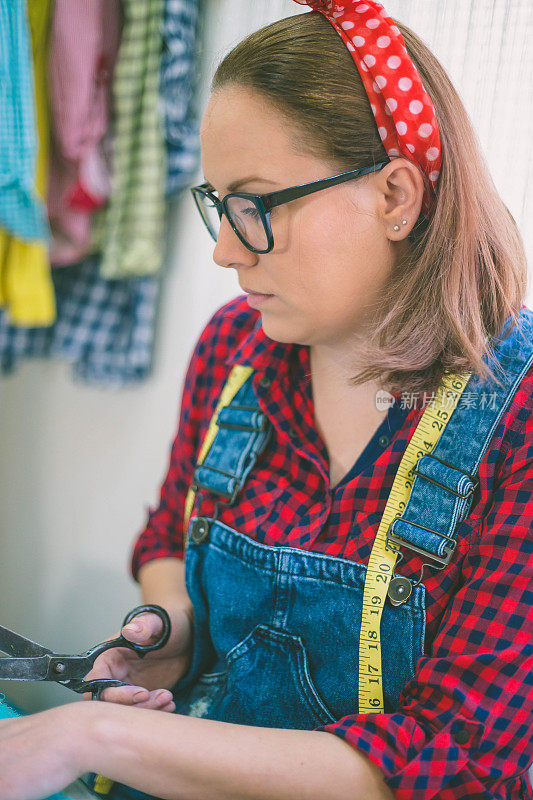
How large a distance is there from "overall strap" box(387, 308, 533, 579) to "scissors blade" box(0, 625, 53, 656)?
1.50ft

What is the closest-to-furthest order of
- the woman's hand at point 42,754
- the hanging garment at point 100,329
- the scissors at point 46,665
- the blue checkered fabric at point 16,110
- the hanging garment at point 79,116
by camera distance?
1. the woman's hand at point 42,754
2. the scissors at point 46,665
3. the blue checkered fabric at point 16,110
4. the hanging garment at point 79,116
5. the hanging garment at point 100,329

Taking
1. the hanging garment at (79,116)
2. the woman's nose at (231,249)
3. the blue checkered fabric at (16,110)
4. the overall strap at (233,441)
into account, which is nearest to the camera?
the woman's nose at (231,249)

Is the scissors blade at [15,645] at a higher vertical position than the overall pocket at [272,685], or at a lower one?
higher

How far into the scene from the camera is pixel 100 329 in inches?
70.6

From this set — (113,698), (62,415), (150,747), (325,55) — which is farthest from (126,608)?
(325,55)

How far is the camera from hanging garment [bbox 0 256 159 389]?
178 centimetres

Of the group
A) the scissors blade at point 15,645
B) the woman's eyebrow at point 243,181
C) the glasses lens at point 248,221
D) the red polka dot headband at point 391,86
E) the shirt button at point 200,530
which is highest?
the red polka dot headband at point 391,86

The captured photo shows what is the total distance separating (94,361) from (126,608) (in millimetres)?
620

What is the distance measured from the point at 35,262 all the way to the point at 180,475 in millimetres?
590

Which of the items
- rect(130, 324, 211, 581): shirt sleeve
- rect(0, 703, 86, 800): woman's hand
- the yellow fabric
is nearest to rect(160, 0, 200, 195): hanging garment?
the yellow fabric

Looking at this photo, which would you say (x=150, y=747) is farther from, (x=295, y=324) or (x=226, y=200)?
(x=226, y=200)

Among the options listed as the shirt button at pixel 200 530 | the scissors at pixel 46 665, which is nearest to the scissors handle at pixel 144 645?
the scissors at pixel 46 665

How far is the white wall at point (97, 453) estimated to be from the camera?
167 cm

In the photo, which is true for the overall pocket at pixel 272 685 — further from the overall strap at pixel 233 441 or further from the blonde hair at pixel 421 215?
the blonde hair at pixel 421 215
